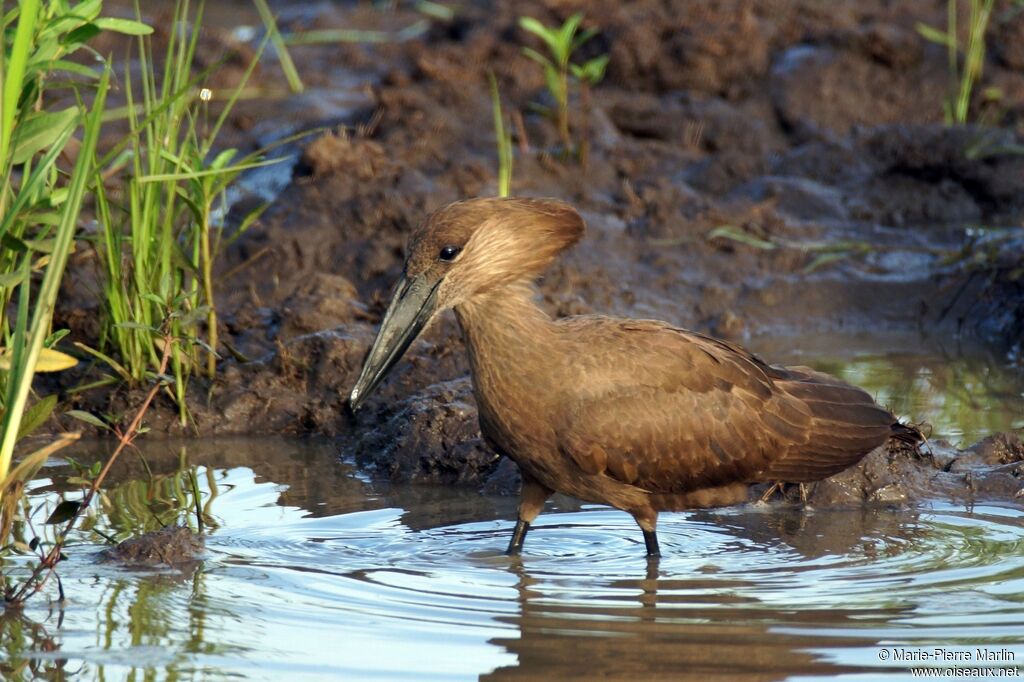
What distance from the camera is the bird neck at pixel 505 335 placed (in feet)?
15.7

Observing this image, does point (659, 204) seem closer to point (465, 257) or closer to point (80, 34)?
point (465, 257)

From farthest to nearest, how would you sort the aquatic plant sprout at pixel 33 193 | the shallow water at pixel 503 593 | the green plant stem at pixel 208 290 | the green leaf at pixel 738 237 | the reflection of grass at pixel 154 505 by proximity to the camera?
the green leaf at pixel 738 237, the green plant stem at pixel 208 290, the reflection of grass at pixel 154 505, the aquatic plant sprout at pixel 33 193, the shallow water at pixel 503 593

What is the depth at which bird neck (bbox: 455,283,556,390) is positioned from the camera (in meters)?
4.79

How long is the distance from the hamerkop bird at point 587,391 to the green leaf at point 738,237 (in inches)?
123

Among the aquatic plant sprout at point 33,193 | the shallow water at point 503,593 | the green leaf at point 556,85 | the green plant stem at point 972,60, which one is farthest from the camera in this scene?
the green plant stem at point 972,60

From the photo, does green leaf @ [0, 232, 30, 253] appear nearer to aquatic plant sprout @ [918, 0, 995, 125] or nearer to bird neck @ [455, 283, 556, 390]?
bird neck @ [455, 283, 556, 390]

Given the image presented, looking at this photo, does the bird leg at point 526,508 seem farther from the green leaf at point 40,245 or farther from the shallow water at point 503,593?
the green leaf at point 40,245

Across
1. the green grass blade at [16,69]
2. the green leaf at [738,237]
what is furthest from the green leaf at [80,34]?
the green leaf at [738,237]

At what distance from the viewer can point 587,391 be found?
4840mm

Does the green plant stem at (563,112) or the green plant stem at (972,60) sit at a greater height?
the green plant stem at (972,60)

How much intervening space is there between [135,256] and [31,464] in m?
2.09

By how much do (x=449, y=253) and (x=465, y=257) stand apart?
6 cm

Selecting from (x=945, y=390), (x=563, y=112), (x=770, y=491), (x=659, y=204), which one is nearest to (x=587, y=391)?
(x=770, y=491)

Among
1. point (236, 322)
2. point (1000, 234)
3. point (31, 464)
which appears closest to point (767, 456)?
point (31, 464)
